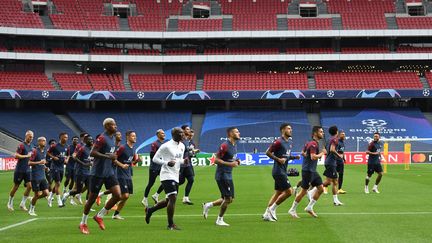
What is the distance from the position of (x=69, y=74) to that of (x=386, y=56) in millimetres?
35108

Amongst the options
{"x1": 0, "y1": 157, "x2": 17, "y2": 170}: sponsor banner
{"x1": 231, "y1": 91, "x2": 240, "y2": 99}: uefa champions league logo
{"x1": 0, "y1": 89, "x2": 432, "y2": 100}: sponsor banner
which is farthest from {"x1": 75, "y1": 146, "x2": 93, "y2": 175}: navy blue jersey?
{"x1": 231, "y1": 91, "x2": 240, "y2": 99}: uefa champions league logo

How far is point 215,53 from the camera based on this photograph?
68812mm

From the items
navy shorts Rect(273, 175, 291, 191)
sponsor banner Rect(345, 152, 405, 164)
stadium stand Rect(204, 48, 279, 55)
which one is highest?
stadium stand Rect(204, 48, 279, 55)

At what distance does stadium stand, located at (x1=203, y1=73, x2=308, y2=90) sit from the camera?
67.3 meters

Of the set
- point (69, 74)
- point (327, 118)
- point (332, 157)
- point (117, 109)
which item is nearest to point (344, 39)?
point (327, 118)

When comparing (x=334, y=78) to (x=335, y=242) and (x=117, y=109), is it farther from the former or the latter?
(x=335, y=242)

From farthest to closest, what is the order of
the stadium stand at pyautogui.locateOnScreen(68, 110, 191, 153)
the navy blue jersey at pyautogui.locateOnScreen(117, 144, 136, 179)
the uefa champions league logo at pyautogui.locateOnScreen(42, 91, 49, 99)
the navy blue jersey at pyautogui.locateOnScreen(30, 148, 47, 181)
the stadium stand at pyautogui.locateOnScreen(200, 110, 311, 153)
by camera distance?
the uefa champions league logo at pyautogui.locateOnScreen(42, 91, 49, 99), the stadium stand at pyautogui.locateOnScreen(68, 110, 191, 153), the stadium stand at pyautogui.locateOnScreen(200, 110, 311, 153), the navy blue jersey at pyautogui.locateOnScreen(30, 148, 47, 181), the navy blue jersey at pyautogui.locateOnScreen(117, 144, 136, 179)

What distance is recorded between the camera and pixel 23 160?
63.3ft

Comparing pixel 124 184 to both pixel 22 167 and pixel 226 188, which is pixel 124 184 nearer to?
pixel 226 188

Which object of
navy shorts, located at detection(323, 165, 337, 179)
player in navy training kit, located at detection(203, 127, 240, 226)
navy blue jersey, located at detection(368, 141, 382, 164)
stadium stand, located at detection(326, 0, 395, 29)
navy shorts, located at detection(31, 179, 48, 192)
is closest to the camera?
player in navy training kit, located at detection(203, 127, 240, 226)

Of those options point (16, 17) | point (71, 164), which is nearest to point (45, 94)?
point (16, 17)

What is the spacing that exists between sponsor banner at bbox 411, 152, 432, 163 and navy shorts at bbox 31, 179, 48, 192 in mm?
40253

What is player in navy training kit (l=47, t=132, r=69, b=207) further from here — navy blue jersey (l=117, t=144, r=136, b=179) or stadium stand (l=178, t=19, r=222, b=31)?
stadium stand (l=178, t=19, r=222, b=31)

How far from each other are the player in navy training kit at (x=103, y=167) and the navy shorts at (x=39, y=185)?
4.61 metres
